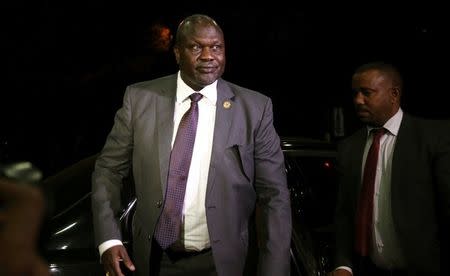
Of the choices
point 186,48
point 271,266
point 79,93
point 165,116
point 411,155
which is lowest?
point 79,93

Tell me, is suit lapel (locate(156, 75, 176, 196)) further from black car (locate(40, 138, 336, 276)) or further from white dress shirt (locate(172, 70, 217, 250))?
black car (locate(40, 138, 336, 276))

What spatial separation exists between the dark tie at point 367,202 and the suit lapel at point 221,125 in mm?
831

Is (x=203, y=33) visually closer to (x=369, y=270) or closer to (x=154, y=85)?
(x=154, y=85)

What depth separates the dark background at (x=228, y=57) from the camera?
620 inches

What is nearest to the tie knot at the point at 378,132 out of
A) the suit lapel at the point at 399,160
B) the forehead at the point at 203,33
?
the suit lapel at the point at 399,160

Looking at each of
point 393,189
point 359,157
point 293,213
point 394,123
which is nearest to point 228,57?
point 293,213

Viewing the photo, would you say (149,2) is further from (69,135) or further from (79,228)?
(79,228)

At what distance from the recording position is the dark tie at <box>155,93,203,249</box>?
9.70ft

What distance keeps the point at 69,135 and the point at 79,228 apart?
40.9ft

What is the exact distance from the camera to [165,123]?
307cm

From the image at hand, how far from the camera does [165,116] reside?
3.10m

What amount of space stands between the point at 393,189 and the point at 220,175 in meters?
0.91

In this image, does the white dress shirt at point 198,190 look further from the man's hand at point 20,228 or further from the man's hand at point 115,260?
the man's hand at point 20,228

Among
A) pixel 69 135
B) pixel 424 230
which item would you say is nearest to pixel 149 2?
pixel 69 135
